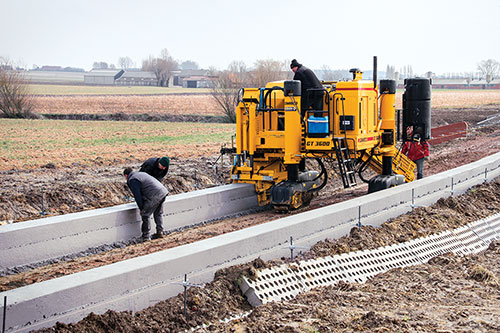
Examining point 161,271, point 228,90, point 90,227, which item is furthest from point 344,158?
point 228,90

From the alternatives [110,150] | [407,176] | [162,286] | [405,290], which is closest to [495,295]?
[405,290]

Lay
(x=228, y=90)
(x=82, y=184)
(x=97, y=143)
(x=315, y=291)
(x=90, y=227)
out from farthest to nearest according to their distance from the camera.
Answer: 1. (x=228, y=90)
2. (x=97, y=143)
3. (x=82, y=184)
4. (x=90, y=227)
5. (x=315, y=291)

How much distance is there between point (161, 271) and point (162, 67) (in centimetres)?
16007

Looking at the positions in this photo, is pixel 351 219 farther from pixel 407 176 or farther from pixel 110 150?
pixel 110 150

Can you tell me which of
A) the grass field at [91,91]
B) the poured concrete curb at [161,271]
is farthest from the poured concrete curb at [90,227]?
the grass field at [91,91]

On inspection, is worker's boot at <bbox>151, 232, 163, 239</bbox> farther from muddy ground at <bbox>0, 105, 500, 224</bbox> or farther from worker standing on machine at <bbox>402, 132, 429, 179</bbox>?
worker standing on machine at <bbox>402, 132, 429, 179</bbox>

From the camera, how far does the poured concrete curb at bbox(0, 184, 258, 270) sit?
10086mm

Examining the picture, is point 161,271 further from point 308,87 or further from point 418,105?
point 418,105

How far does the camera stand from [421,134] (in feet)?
52.2

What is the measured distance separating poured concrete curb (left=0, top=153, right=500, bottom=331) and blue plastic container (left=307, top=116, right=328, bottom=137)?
180cm

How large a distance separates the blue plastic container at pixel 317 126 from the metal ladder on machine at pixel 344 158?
0.87ft

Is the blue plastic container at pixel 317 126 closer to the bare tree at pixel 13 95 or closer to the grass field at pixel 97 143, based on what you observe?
the grass field at pixel 97 143

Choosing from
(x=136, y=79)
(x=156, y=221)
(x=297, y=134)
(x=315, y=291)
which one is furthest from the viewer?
(x=136, y=79)

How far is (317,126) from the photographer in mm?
13180
